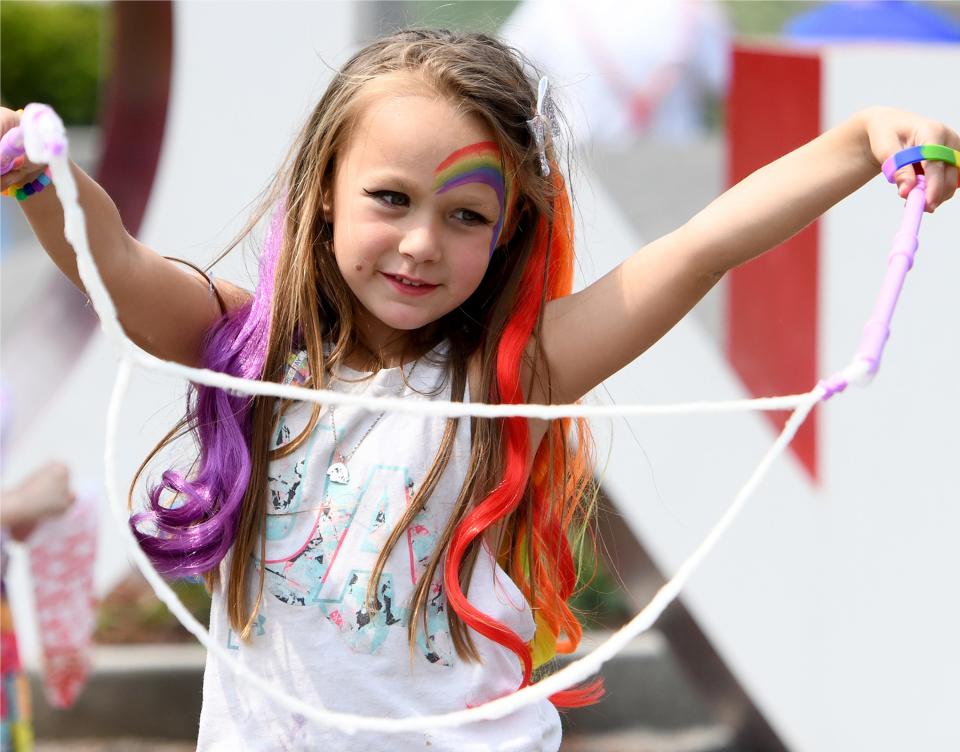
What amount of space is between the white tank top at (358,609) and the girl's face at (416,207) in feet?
0.38

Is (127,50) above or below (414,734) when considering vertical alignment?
above

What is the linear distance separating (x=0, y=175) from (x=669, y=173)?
2.88m

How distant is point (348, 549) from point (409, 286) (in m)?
0.29

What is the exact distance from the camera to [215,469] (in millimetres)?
1436

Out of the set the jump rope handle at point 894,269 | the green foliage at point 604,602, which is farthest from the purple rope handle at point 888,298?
the green foliage at point 604,602

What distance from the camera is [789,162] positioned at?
54.0 inches

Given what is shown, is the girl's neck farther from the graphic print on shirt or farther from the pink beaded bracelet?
the pink beaded bracelet

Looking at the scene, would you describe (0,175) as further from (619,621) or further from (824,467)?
(619,621)

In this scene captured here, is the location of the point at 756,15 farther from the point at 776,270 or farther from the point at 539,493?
the point at 539,493

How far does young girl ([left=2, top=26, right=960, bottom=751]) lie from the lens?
138cm

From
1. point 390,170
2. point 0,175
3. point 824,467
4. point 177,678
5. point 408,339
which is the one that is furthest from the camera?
point 177,678

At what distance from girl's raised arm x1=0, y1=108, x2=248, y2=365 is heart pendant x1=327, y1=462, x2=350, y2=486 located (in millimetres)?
211

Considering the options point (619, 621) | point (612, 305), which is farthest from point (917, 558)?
point (612, 305)

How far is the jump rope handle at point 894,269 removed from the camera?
1135 millimetres
